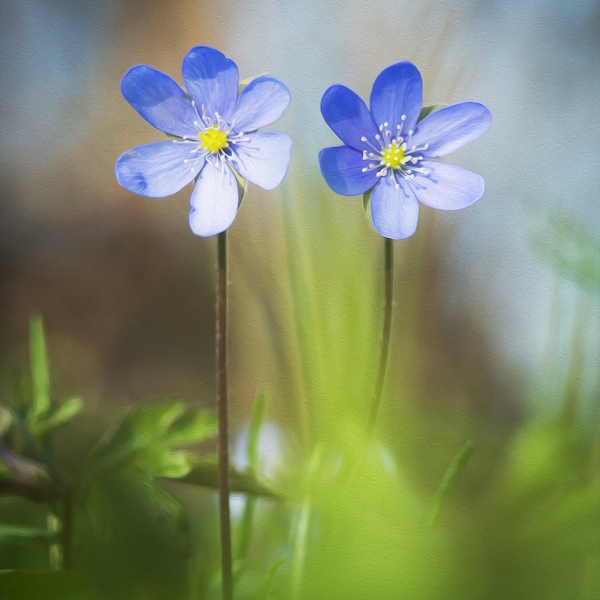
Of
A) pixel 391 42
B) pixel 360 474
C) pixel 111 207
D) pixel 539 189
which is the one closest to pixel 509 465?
pixel 360 474

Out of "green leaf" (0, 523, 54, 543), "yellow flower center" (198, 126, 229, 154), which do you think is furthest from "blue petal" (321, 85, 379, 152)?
"green leaf" (0, 523, 54, 543)

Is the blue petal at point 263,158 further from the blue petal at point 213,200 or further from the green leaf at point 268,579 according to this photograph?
the green leaf at point 268,579

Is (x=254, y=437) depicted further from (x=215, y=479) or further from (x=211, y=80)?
(x=211, y=80)

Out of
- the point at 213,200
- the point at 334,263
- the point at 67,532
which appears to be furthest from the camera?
the point at 334,263

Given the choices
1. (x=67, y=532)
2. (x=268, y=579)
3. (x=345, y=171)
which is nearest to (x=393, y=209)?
(x=345, y=171)

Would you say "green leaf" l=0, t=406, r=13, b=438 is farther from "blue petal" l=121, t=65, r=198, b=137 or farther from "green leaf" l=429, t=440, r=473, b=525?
"green leaf" l=429, t=440, r=473, b=525

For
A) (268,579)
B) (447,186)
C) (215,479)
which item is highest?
(447,186)
